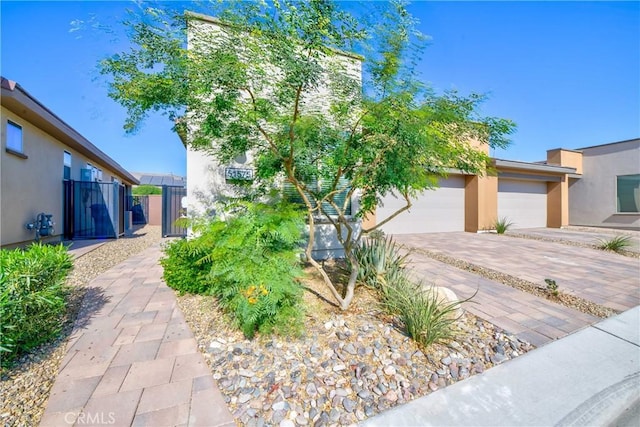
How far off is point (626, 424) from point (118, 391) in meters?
3.98

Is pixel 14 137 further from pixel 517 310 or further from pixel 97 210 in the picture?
pixel 517 310

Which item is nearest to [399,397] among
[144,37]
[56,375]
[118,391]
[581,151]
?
[118,391]

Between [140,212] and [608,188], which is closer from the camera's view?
[608,188]

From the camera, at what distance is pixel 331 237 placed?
610 centimetres

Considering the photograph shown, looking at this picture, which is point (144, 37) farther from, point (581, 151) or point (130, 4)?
point (581, 151)

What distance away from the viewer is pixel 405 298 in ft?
10.1

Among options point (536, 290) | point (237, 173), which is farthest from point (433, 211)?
point (237, 173)

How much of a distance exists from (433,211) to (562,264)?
5.28m

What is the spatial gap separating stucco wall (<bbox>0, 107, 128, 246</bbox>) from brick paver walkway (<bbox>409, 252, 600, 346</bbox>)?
9.20m

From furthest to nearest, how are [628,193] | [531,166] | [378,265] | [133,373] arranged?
[628,193] < [531,166] < [378,265] < [133,373]

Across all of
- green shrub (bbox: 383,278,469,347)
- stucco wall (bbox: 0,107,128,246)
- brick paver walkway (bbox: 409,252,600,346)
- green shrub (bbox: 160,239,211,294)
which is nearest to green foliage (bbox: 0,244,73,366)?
green shrub (bbox: 160,239,211,294)

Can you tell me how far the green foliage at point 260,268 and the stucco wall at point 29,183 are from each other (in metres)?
6.19

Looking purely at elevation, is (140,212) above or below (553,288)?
above

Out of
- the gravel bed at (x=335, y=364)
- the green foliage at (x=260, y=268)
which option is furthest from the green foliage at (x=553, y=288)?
the green foliage at (x=260, y=268)
